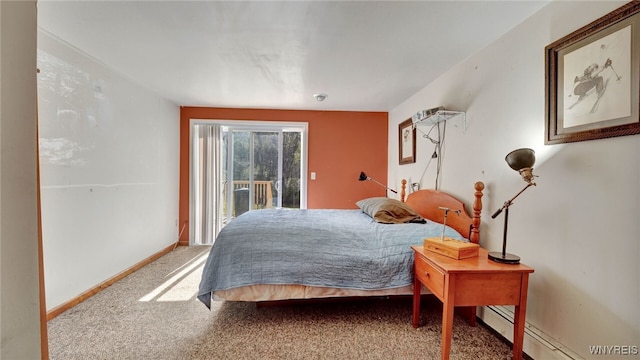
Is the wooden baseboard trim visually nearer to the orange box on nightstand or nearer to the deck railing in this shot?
the deck railing

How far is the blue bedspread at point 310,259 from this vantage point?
5.79ft

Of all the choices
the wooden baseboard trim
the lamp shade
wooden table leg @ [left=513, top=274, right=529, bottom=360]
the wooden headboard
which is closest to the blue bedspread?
the wooden headboard

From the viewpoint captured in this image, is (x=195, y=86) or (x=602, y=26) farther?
(x=195, y=86)

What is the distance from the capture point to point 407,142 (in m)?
3.25

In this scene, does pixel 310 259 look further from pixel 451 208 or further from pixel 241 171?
pixel 241 171

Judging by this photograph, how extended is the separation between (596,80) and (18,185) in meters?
2.16

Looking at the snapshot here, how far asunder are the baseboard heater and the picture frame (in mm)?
1116

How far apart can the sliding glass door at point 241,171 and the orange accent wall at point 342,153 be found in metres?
0.16

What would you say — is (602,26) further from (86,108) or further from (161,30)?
(86,108)

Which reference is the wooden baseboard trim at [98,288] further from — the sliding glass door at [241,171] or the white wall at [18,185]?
the white wall at [18,185]

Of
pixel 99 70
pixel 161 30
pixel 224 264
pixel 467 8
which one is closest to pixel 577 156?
pixel 467 8

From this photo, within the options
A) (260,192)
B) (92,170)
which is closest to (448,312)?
(92,170)

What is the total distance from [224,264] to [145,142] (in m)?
2.17

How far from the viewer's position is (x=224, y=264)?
1.79m
